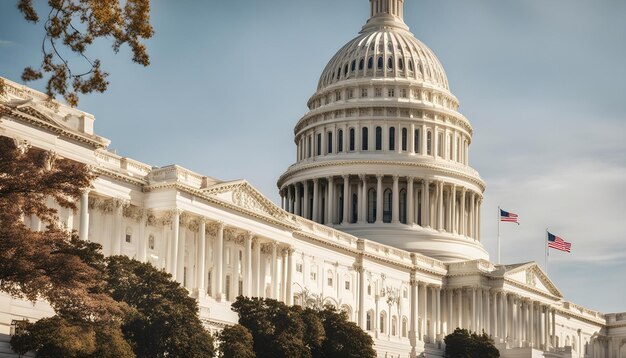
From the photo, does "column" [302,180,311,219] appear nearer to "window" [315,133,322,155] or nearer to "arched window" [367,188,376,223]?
"window" [315,133,322,155]

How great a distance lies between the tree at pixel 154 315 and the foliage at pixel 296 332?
32.2 ft

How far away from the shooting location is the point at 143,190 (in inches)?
4181

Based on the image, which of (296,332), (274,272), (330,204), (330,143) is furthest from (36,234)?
(330,143)

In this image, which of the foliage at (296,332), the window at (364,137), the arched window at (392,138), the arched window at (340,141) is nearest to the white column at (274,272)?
the foliage at (296,332)

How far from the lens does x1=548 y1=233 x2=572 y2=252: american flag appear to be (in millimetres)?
166625

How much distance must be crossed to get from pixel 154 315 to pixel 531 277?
90774mm

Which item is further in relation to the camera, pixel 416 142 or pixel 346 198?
pixel 416 142

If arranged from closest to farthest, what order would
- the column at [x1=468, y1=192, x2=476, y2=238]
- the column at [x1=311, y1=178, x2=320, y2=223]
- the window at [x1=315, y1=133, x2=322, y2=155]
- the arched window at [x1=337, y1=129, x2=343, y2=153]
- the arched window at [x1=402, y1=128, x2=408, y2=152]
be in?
the column at [x1=311, y1=178, x2=320, y2=223], the arched window at [x1=402, y1=128, x2=408, y2=152], the arched window at [x1=337, y1=129, x2=343, y2=153], the window at [x1=315, y1=133, x2=322, y2=155], the column at [x1=468, y1=192, x2=476, y2=238]

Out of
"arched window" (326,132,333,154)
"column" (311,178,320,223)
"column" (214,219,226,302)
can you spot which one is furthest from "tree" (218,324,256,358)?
"arched window" (326,132,333,154)

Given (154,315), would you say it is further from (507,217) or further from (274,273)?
(507,217)

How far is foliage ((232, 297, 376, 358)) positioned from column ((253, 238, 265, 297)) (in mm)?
10772

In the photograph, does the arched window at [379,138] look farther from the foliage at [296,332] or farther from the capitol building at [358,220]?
the foliage at [296,332]

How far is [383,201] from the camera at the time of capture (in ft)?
548

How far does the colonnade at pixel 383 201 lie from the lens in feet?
543
